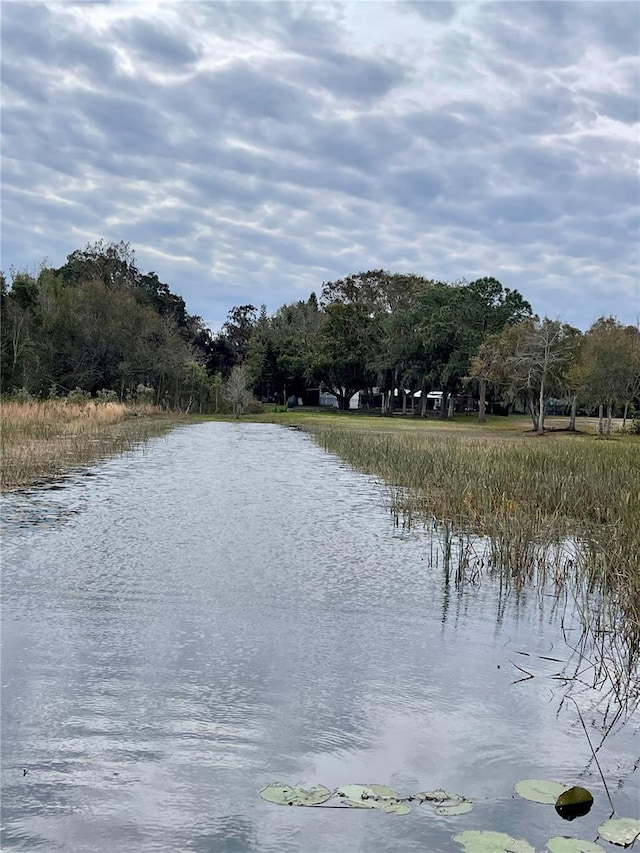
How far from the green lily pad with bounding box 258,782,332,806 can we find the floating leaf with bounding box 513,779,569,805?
3.31 ft

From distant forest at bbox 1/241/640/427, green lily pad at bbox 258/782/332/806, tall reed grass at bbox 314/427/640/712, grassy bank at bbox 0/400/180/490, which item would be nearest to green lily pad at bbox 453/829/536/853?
green lily pad at bbox 258/782/332/806

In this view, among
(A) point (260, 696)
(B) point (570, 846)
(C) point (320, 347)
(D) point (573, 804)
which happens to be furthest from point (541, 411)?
(B) point (570, 846)

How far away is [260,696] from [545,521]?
698 cm

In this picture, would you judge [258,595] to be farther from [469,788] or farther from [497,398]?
[497,398]

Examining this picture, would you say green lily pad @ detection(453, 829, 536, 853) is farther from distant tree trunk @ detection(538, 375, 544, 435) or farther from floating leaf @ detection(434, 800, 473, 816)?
distant tree trunk @ detection(538, 375, 544, 435)

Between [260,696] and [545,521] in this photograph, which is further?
[545,521]

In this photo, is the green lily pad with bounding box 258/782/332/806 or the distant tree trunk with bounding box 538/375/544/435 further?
the distant tree trunk with bounding box 538/375/544/435

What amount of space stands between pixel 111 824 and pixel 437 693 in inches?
102

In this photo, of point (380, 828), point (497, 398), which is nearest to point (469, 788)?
point (380, 828)

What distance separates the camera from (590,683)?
19.5ft

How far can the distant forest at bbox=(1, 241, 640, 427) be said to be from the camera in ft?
134

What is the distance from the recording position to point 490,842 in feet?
11.6

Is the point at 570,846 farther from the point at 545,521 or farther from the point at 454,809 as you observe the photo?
the point at 545,521

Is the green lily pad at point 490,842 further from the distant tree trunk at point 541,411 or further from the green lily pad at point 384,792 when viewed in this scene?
the distant tree trunk at point 541,411
